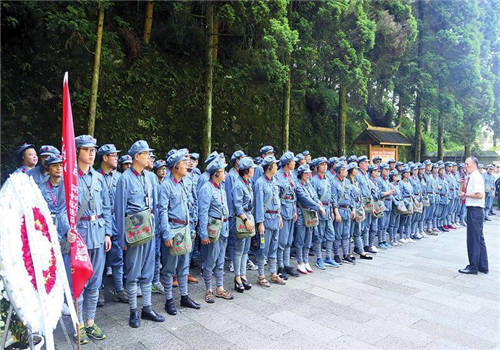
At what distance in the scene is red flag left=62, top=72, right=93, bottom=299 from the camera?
10.0 feet

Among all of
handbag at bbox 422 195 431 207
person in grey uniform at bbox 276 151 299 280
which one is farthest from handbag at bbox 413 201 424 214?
person in grey uniform at bbox 276 151 299 280

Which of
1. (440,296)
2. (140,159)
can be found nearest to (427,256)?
(440,296)

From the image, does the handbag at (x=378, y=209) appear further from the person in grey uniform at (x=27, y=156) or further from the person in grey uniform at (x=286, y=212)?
the person in grey uniform at (x=27, y=156)

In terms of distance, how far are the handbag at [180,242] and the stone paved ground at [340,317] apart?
2.89 ft

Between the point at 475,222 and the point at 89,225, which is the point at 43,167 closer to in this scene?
the point at 89,225

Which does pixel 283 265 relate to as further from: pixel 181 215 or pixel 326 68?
pixel 326 68

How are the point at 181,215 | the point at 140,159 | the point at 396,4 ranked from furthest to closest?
the point at 396,4, the point at 181,215, the point at 140,159

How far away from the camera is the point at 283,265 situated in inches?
265

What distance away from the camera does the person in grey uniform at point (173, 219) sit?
478cm

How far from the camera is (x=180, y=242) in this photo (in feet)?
15.5

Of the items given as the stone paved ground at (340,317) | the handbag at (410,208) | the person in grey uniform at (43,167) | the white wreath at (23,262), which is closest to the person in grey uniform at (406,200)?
the handbag at (410,208)

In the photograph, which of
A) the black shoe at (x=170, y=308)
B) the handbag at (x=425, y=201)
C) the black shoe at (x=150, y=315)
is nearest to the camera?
the black shoe at (x=150, y=315)

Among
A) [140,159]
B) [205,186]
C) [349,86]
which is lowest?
[205,186]

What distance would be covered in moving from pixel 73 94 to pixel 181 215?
27.4 feet
